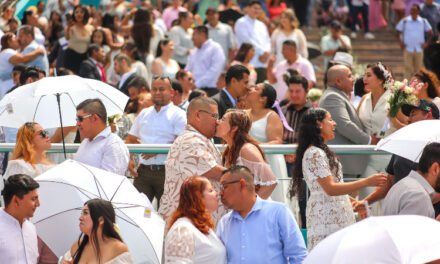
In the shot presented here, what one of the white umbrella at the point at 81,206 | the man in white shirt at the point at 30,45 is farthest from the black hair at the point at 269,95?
the man in white shirt at the point at 30,45

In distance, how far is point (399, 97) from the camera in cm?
1368

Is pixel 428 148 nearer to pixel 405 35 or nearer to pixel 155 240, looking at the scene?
pixel 155 240

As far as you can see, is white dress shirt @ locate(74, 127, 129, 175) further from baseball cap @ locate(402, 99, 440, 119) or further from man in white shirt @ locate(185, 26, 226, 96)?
man in white shirt @ locate(185, 26, 226, 96)

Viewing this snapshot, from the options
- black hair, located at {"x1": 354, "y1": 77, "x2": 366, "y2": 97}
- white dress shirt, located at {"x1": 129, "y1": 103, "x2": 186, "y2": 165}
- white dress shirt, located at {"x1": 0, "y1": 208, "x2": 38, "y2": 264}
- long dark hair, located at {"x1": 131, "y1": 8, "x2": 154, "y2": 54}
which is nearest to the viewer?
white dress shirt, located at {"x1": 0, "y1": 208, "x2": 38, "y2": 264}

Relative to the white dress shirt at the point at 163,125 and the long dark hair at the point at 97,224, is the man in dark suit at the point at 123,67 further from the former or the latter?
the long dark hair at the point at 97,224

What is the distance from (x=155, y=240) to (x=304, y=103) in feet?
15.6

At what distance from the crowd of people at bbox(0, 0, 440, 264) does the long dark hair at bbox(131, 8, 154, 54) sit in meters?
0.02

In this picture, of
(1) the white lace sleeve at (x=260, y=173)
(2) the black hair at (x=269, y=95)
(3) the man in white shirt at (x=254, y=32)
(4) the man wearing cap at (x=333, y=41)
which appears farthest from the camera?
(4) the man wearing cap at (x=333, y=41)

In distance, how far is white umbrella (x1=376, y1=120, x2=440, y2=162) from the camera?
11.8 m

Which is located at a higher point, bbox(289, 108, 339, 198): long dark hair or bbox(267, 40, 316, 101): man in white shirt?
bbox(289, 108, 339, 198): long dark hair

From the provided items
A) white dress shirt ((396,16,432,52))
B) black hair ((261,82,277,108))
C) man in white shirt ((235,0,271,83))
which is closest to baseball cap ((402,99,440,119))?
black hair ((261,82,277,108))

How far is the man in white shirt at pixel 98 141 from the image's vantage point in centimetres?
1302

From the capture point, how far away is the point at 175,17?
2675cm

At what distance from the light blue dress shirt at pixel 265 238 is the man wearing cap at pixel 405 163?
1317 millimetres
